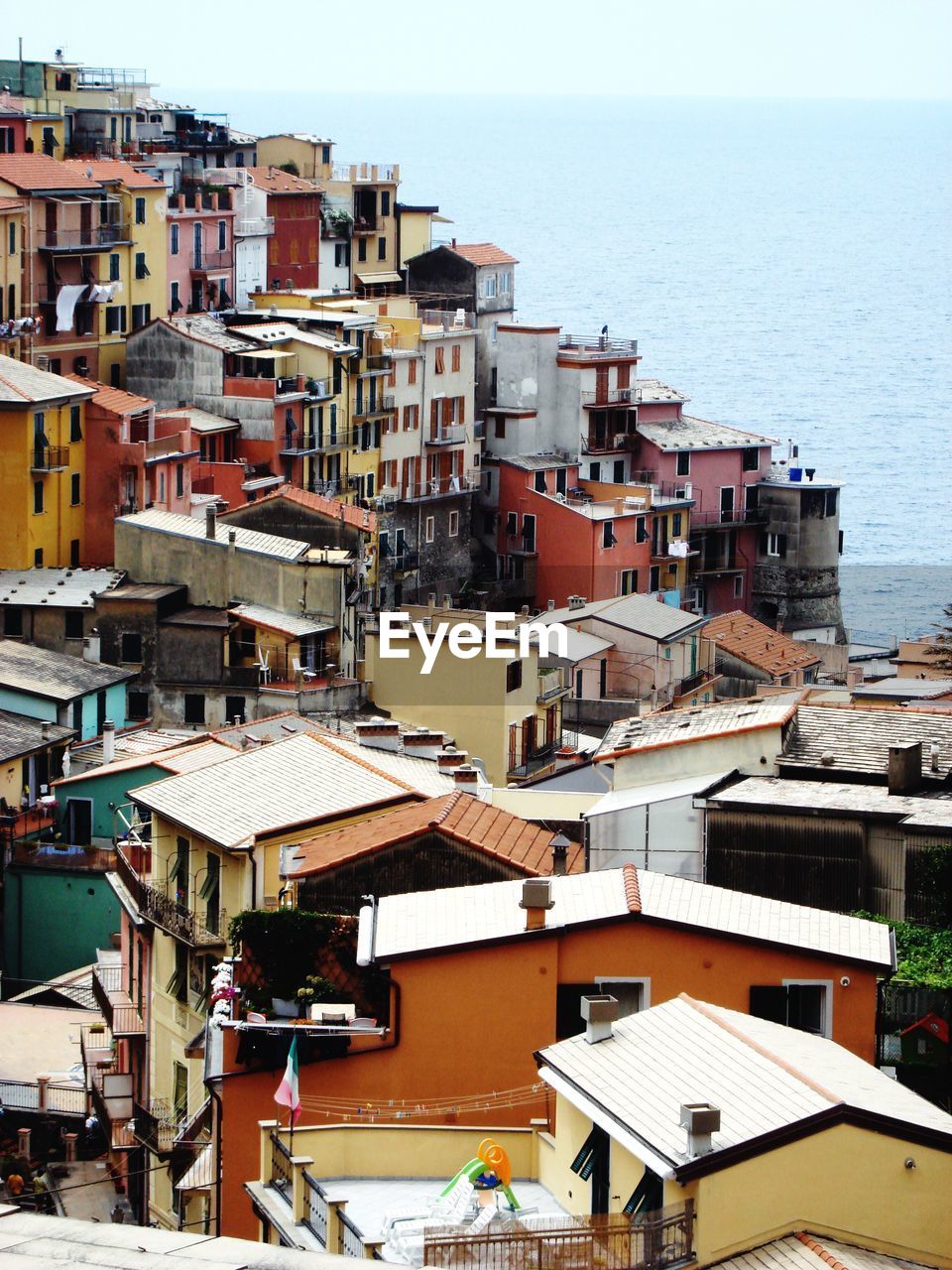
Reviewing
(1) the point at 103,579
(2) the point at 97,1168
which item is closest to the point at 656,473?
(1) the point at 103,579

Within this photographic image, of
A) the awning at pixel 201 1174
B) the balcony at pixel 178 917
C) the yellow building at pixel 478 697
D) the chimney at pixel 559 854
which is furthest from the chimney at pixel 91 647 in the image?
the awning at pixel 201 1174

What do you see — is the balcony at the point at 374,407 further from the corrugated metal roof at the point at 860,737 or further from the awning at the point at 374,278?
the corrugated metal roof at the point at 860,737

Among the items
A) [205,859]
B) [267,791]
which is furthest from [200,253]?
[205,859]

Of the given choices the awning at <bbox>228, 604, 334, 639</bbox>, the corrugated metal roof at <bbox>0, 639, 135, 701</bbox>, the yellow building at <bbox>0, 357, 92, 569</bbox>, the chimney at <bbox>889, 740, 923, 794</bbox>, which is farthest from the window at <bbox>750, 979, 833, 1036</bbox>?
the yellow building at <bbox>0, 357, 92, 569</bbox>

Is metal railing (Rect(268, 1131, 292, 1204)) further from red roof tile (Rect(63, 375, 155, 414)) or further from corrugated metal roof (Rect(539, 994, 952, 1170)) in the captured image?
red roof tile (Rect(63, 375, 155, 414))

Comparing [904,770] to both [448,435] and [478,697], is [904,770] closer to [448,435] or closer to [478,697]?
[478,697]

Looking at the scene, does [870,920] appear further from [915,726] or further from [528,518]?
[528,518]
